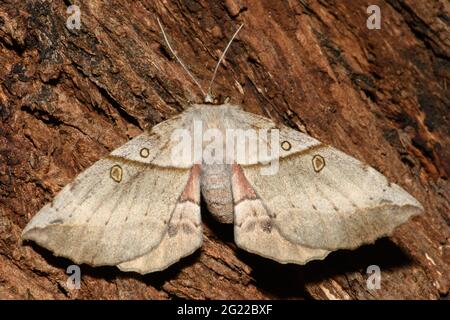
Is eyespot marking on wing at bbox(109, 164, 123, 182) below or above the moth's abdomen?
above

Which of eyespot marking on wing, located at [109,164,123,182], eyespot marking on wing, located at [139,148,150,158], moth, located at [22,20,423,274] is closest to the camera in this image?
moth, located at [22,20,423,274]

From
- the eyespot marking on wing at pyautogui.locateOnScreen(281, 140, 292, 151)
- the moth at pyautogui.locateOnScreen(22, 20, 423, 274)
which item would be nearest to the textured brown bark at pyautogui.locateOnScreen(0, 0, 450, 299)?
the moth at pyautogui.locateOnScreen(22, 20, 423, 274)

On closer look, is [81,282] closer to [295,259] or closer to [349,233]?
[295,259]

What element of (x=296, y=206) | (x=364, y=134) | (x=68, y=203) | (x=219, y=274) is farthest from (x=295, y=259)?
(x=68, y=203)

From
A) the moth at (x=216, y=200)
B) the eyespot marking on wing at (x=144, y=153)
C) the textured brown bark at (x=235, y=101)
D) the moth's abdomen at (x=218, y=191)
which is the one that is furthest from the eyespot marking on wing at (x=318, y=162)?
the eyespot marking on wing at (x=144, y=153)

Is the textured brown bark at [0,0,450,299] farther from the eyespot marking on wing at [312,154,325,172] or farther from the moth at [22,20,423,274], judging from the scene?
the eyespot marking on wing at [312,154,325,172]

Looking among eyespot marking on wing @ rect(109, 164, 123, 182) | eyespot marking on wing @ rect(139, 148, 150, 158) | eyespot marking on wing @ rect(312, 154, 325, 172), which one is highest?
eyespot marking on wing @ rect(109, 164, 123, 182)
